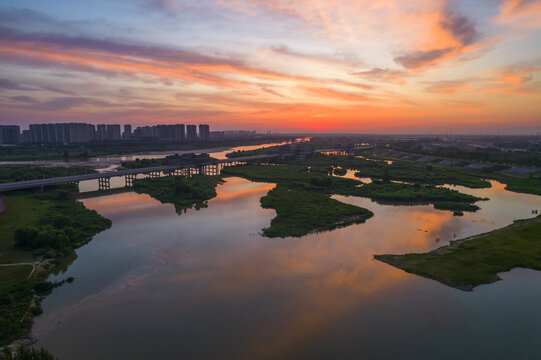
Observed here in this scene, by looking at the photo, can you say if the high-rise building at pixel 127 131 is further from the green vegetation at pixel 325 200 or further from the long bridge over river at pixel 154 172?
the green vegetation at pixel 325 200

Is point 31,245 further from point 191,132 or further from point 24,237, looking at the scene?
point 191,132

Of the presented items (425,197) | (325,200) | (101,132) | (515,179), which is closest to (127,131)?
(101,132)

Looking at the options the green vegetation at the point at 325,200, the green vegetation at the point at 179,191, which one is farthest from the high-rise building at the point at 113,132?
the green vegetation at the point at 325,200

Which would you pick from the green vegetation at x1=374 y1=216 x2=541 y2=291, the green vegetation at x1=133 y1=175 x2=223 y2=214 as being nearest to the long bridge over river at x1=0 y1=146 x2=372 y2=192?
the green vegetation at x1=133 y1=175 x2=223 y2=214

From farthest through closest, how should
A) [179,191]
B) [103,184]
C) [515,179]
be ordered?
[515,179]
[103,184]
[179,191]

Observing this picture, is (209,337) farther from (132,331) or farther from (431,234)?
(431,234)

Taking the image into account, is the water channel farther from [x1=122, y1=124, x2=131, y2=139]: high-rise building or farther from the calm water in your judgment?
[x1=122, y1=124, x2=131, y2=139]: high-rise building
